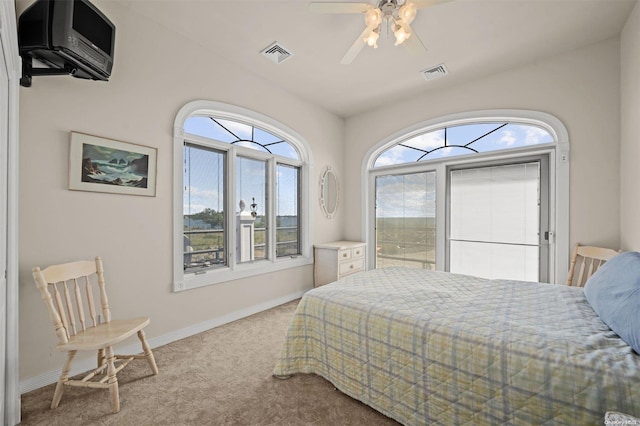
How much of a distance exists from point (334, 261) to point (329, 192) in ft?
3.89

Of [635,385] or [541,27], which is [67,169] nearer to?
[635,385]

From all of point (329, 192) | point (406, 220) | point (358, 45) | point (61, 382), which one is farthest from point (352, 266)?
point (61, 382)

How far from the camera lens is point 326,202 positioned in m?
4.41

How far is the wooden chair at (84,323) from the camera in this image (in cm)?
167

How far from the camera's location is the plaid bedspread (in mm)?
1101

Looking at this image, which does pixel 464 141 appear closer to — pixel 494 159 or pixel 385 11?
pixel 494 159

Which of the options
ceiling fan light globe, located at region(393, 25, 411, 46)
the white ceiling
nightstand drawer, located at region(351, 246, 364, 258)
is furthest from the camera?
nightstand drawer, located at region(351, 246, 364, 258)

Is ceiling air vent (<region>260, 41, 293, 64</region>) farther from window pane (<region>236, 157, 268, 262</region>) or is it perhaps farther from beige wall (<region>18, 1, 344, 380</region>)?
window pane (<region>236, 157, 268, 262</region>)

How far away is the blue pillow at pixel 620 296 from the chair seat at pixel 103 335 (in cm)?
263

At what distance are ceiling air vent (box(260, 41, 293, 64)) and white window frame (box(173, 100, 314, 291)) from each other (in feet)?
2.11

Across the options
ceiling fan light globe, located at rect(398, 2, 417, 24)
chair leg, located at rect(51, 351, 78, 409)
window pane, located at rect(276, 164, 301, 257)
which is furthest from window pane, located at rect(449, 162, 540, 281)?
chair leg, located at rect(51, 351, 78, 409)

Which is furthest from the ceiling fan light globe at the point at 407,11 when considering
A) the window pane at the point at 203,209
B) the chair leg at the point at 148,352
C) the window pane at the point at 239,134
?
the chair leg at the point at 148,352

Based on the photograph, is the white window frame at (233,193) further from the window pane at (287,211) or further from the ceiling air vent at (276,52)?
the ceiling air vent at (276,52)

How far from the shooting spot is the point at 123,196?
2.30 meters
